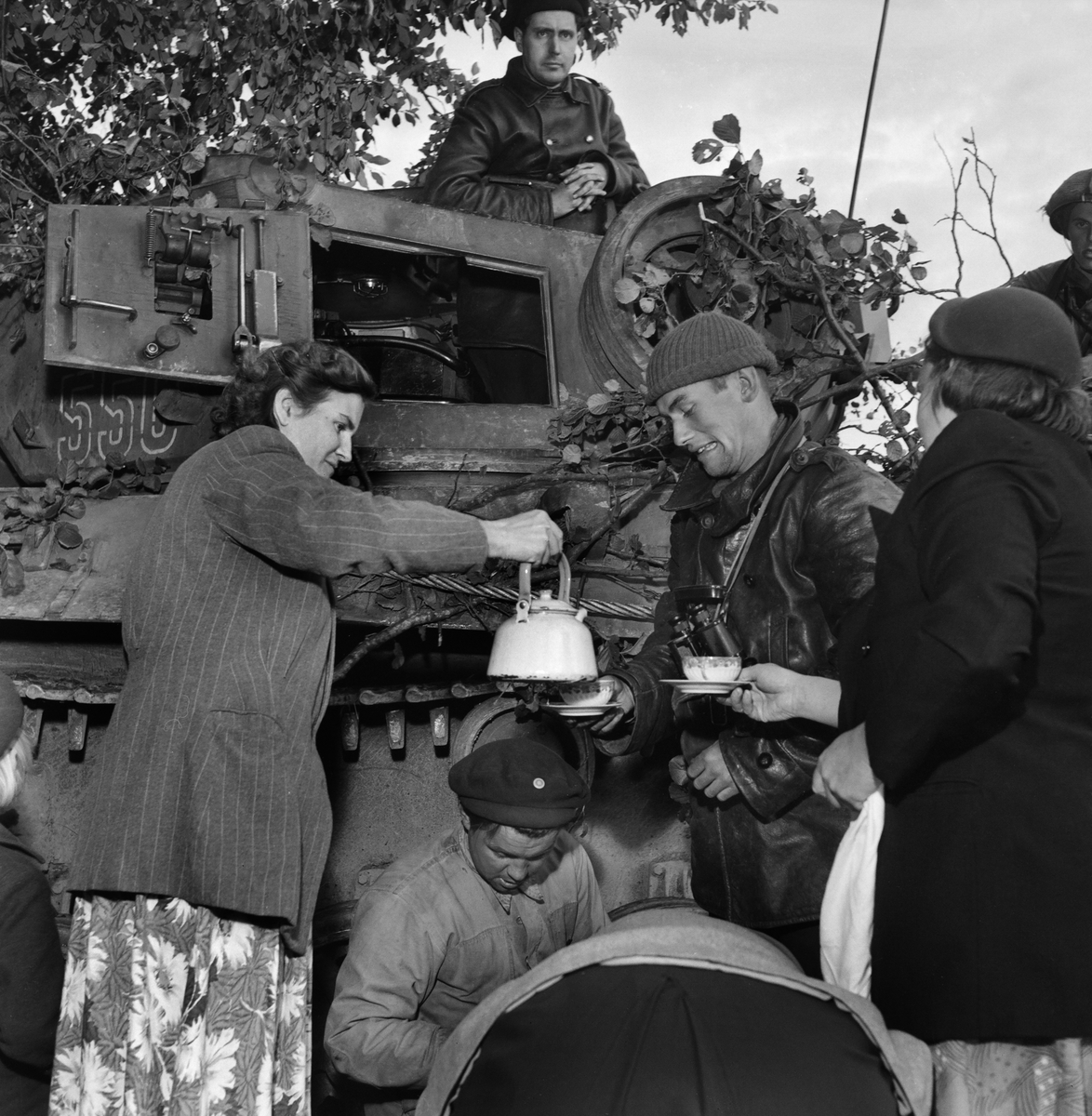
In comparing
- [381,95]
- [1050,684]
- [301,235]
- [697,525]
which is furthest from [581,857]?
[381,95]

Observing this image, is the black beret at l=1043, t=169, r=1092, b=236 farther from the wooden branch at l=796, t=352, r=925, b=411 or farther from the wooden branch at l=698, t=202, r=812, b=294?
the wooden branch at l=698, t=202, r=812, b=294

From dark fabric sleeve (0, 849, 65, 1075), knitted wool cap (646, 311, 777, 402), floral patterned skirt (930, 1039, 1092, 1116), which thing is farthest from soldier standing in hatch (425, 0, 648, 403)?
floral patterned skirt (930, 1039, 1092, 1116)

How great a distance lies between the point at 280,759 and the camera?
2.88m

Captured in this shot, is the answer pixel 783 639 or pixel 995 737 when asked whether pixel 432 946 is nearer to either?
pixel 783 639

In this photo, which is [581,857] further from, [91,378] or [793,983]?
[91,378]

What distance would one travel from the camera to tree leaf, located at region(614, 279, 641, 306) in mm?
5805

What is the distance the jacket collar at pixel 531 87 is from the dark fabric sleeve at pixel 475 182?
245mm

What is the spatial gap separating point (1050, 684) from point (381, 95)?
333 inches

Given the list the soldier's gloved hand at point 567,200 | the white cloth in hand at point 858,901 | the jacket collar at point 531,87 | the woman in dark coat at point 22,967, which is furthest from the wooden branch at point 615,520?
the jacket collar at point 531,87

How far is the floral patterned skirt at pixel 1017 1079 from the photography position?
83.7 inches

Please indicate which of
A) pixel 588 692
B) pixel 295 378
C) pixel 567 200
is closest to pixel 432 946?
pixel 588 692

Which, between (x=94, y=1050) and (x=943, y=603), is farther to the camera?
(x=94, y=1050)

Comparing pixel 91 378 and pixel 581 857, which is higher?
pixel 91 378

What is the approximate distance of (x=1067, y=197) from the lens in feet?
19.6
